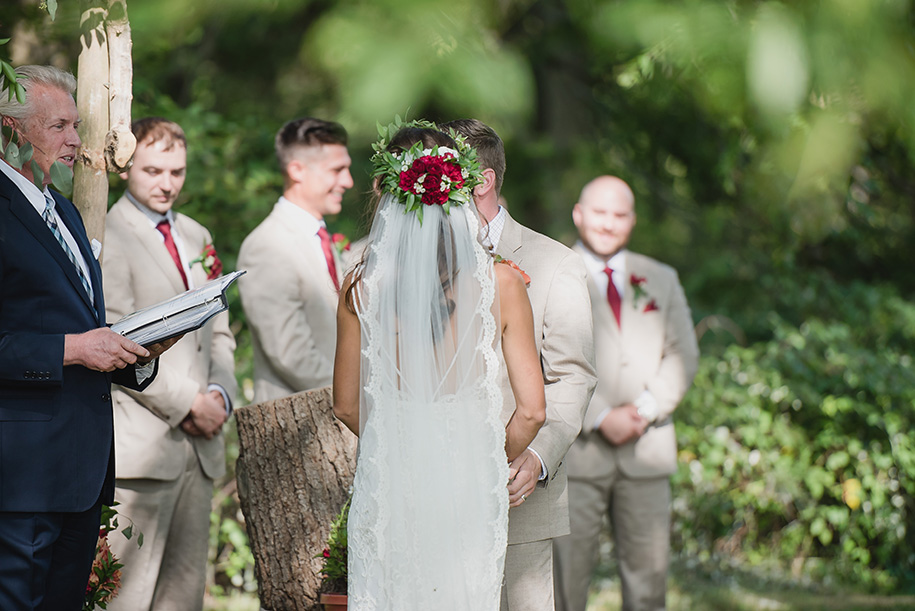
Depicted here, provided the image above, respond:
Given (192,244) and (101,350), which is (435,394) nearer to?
(101,350)

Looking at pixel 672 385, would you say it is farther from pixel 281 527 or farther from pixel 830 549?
pixel 830 549

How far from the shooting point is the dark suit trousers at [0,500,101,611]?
104 inches

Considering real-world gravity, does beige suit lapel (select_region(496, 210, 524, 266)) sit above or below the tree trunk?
below

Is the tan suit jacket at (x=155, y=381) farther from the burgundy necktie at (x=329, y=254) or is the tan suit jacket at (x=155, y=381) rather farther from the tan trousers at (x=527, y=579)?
the tan trousers at (x=527, y=579)

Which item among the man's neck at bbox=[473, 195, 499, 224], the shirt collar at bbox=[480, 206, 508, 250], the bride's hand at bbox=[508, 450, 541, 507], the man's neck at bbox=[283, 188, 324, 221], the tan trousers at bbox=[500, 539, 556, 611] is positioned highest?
the man's neck at bbox=[283, 188, 324, 221]

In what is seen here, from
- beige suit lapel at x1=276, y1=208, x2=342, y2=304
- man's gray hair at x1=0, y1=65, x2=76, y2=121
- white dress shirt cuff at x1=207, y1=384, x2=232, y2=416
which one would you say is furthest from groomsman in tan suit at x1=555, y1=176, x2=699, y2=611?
man's gray hair at x1=0, y1=65, x2=76, y2=121

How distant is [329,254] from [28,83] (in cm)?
193

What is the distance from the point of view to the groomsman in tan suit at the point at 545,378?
9.71 feet

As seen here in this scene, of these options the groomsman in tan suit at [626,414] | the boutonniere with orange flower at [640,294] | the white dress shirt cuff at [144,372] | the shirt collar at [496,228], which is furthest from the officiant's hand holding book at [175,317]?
the boutonniere with orange flower at [640,294]

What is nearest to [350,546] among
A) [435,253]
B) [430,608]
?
[430,608]

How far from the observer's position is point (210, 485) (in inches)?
171

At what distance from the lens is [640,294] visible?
5.03 m

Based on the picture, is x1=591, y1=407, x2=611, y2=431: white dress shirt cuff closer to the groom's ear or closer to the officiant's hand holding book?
the groom's ear

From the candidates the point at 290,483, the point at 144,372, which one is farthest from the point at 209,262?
the point at 144,372
